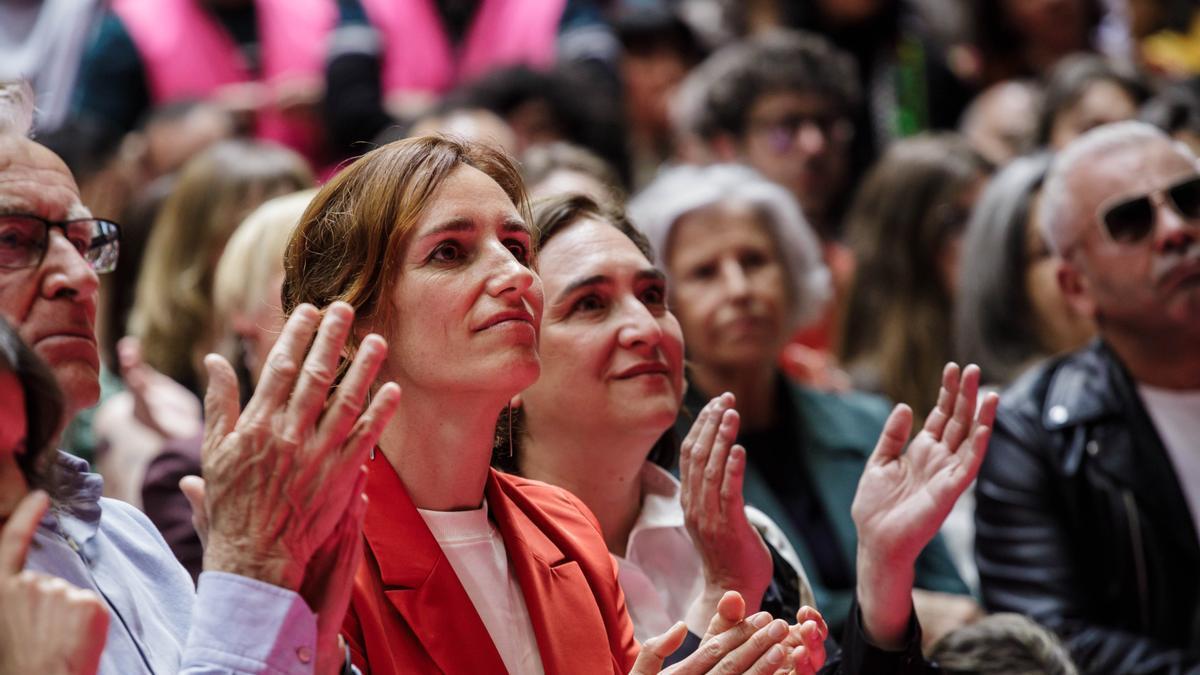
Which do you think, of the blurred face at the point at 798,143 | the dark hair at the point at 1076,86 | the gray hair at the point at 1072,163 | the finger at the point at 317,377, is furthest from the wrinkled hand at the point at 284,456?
the dark hair at the point at 1076,86

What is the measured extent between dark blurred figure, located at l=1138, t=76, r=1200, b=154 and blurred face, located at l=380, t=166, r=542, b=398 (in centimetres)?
295

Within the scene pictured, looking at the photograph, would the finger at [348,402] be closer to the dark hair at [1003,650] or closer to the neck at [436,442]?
the neck at [436,442]

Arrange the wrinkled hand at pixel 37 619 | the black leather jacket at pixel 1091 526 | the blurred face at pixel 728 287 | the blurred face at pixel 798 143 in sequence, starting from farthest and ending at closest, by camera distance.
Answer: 1. the blurred face at pixel 798 143
2. the blurred face at pixel 728 287
3. the black leather jacket at pixel 1091 526
4. the wrinkled hand at pixel 37 619

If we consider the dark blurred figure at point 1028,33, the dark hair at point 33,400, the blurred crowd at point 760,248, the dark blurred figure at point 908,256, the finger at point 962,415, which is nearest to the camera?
the dark hair at point 33,400

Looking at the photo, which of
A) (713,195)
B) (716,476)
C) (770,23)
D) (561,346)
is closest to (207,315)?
(713,195)

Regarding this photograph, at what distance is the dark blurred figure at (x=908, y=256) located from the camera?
177 inches

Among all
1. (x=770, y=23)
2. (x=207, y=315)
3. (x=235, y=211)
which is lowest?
(x=207, y=315)

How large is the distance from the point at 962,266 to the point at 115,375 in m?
2.36

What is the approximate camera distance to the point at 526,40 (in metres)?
6.09

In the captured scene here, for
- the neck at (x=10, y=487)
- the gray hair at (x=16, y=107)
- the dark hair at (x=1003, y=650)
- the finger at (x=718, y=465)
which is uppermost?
the gray hair at (x=16, y=107)

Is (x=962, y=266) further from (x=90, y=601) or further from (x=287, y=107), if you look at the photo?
(x=90, y=601)

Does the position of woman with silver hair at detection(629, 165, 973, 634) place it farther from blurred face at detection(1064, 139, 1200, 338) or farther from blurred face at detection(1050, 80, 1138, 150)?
blurred face at detection(1050, 80, 1138, 150)

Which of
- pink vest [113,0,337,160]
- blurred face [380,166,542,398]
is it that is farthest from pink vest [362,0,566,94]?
blurred face [380,166,542,398]

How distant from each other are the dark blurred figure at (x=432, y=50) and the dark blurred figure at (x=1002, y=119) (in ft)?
4.56
